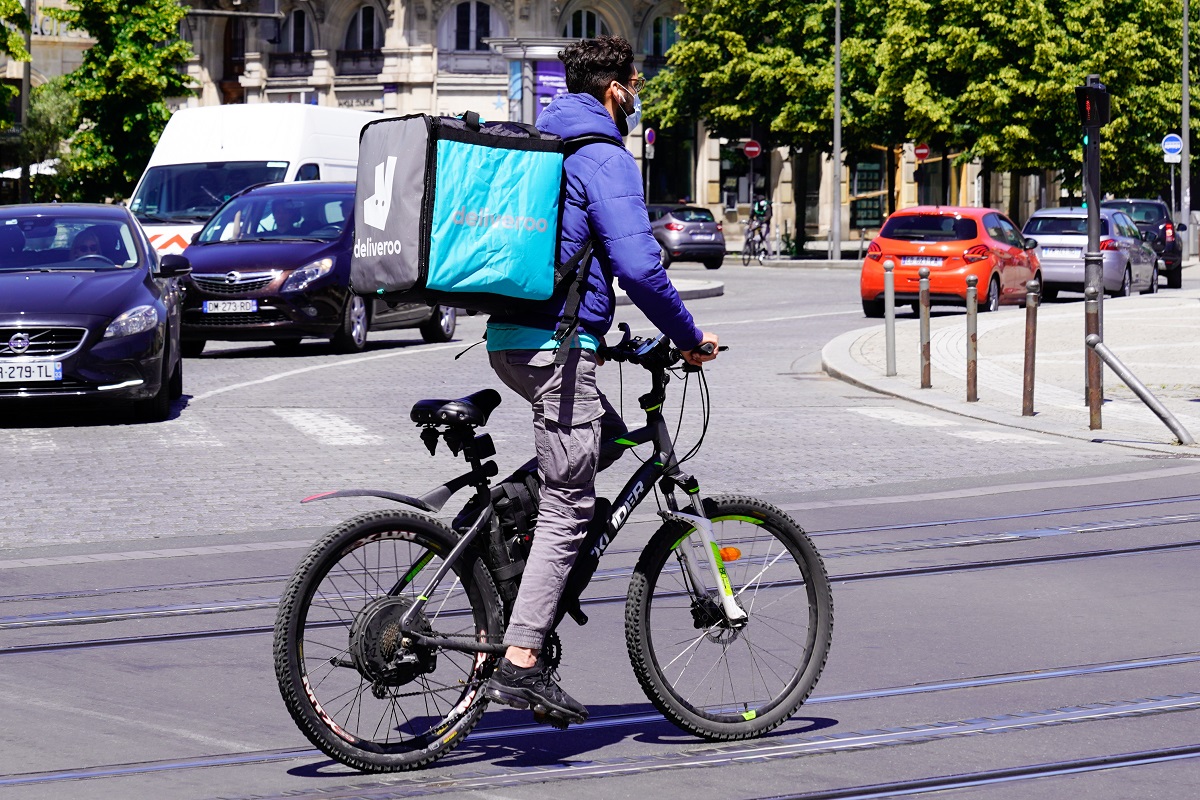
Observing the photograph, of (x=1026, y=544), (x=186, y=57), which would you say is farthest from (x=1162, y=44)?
(x=1026, y=544)

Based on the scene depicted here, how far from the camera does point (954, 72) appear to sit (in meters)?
49.8

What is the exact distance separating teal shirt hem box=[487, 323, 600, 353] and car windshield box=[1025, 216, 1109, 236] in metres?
26.4

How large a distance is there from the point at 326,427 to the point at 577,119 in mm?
8487

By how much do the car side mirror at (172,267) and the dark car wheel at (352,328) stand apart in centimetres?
535

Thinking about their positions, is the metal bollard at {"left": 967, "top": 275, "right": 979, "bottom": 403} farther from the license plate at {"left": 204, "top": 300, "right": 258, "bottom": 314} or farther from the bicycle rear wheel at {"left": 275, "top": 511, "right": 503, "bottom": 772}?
the bicycle rear wheel at {"left": 275, "top": 511, "right": 503, "bottom": 772}

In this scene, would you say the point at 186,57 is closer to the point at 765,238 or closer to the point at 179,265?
the point at 765,238

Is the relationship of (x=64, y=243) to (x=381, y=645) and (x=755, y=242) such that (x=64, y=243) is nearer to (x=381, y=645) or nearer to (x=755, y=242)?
(x=381, y=645)

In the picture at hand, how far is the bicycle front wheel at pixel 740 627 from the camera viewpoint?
5141 millimetres

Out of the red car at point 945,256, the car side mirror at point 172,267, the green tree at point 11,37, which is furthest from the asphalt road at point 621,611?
the green tree at point 11,37

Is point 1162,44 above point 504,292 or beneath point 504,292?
above

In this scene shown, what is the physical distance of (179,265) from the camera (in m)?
13.8

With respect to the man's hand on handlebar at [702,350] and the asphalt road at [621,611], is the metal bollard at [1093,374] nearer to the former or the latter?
the asphalt road at [621,611]

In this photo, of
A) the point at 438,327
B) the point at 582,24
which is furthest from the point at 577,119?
the point at 582,24

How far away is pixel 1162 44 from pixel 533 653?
49.8 metres
